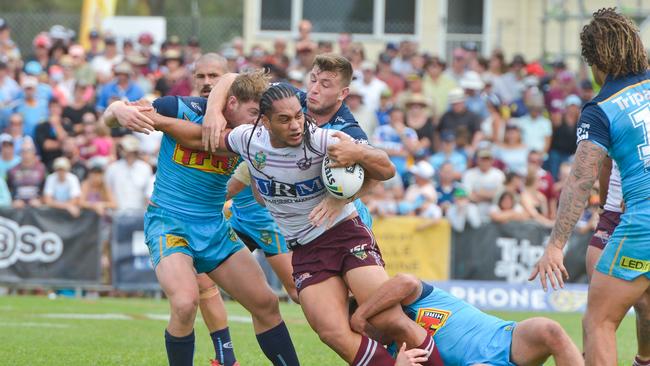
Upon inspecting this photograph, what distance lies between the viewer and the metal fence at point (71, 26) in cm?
2508

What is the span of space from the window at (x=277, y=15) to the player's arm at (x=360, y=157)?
2041 cm

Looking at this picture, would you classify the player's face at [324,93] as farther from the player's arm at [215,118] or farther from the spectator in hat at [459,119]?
the spectator in hat at [459,119]

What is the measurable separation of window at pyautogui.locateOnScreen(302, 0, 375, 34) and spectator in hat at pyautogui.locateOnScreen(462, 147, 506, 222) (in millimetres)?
10429

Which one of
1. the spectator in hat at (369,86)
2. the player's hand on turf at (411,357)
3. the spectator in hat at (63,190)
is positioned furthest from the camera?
the spectator in hat at (369,86)

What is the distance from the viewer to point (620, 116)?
6812mm

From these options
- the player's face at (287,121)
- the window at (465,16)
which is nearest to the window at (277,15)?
the window at (465,16)

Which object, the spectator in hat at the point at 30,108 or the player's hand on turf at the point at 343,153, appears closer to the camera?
the player's hand on turf at the point at 343,153

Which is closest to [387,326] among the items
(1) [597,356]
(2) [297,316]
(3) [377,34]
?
(1) [597,356]

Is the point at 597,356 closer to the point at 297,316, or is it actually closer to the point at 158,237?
the point at 158,237

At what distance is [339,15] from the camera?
2733 cm

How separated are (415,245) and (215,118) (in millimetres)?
9533

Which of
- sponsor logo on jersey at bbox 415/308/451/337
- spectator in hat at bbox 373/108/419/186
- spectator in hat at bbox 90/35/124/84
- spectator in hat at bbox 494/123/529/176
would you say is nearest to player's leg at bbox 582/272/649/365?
sponsor logo on jersey at bbox 415/308/451/337

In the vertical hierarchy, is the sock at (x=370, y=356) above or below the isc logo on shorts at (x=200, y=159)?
below

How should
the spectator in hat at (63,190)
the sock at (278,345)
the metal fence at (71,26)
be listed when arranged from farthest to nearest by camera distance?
the metal fence at (71,26) → the spectator in hat at (63,190) → the sock at (278,345)
